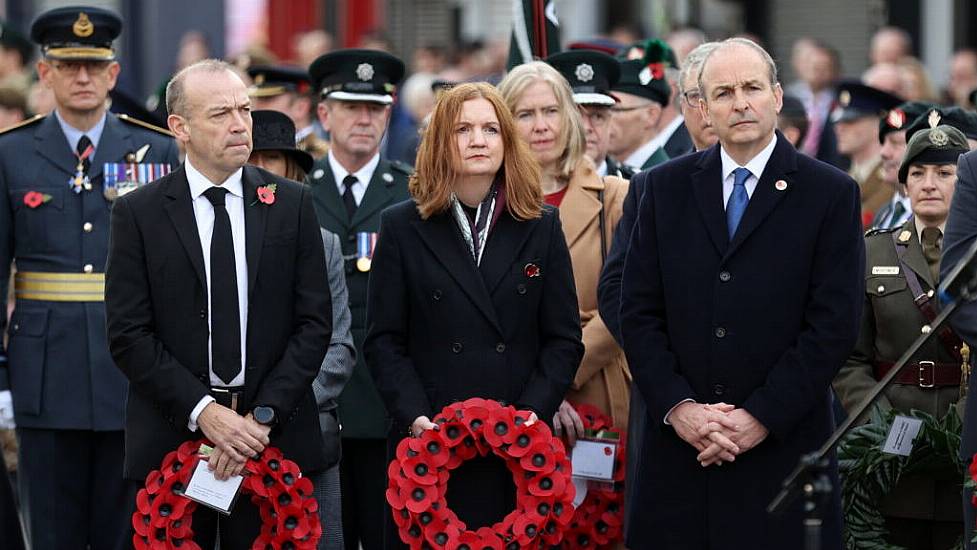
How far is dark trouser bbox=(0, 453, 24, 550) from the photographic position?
286 inches

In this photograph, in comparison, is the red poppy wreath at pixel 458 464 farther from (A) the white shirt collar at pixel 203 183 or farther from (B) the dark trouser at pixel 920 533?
(B) the dark trouser at pixel 920 533

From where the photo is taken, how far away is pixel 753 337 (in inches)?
227

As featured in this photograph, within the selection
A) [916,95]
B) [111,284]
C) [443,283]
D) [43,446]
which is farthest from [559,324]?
[916,95]

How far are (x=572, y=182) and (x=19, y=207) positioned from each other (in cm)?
226

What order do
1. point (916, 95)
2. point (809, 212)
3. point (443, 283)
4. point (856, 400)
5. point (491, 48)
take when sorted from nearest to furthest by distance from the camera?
point (809, 212) < point (443, 283) < point (856, 400) < point (916, 95) < point (491, 48)

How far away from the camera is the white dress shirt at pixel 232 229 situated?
5.97 metres

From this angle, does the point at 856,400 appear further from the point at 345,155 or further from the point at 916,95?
the point at 916,95

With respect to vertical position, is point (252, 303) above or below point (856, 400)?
above

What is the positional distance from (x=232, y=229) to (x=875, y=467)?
250 centimetres

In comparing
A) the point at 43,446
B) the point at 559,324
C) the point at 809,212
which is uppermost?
the point at 809,212

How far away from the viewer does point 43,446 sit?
734 centimetres

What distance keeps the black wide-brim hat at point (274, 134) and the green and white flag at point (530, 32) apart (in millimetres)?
1486

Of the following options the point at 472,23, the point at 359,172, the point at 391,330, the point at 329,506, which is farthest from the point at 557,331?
the point at 472,23

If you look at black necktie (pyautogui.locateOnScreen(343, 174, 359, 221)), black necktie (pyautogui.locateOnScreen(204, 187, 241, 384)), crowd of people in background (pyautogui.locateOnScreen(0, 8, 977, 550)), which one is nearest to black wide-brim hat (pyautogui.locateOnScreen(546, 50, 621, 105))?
crowd of people in background (pyautogui.locateOnScreen(0, 8, 977, 550))
